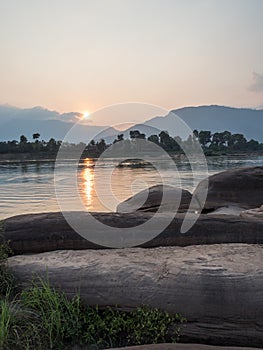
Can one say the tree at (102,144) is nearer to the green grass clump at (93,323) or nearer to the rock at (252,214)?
the rock at (252,214)

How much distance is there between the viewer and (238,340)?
3381 mm

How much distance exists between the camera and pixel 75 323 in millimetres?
3432

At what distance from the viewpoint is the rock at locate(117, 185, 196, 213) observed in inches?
360

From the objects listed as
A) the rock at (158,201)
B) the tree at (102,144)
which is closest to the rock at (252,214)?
the tree at (102,144)

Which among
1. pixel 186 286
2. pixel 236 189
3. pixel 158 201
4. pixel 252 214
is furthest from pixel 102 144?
pixel 186 286

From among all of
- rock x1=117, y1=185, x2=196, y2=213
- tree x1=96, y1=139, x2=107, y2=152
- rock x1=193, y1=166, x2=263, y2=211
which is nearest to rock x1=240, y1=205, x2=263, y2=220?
tree x1=96, y1=139, x2=107, y2=152

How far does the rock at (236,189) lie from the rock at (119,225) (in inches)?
206

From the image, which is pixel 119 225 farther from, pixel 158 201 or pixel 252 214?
pixel 158 201

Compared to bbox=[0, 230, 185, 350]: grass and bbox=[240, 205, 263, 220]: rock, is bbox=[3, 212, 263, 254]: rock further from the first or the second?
bbox=[0, 230, 185, 350]: grass

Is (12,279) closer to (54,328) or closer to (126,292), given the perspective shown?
(54,328)

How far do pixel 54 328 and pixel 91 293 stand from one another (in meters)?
0.42

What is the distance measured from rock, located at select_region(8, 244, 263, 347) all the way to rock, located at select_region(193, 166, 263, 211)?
245 inches

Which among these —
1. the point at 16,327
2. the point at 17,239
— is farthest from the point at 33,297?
Answer: the point at 17,239

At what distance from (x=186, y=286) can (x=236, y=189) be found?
7166 millimetres
